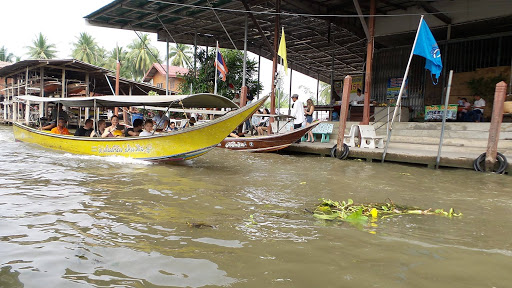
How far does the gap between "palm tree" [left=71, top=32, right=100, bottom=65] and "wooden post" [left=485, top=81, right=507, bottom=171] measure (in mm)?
46058

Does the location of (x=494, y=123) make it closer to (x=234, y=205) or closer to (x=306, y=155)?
(x=306, y=155)

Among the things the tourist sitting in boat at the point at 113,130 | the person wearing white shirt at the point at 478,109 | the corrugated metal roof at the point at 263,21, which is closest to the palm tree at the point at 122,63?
the corrugated metal roof at the point at 263,21

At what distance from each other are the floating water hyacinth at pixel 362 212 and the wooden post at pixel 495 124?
13.3ft

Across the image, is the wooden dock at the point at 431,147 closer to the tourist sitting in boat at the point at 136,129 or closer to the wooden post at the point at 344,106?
the wooden post at the point at 344,106

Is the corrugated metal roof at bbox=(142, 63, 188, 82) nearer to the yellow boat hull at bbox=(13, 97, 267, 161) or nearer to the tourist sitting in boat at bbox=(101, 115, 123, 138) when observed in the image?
the tourist sitting in boat at bbox=(101, 115, 123, 138)

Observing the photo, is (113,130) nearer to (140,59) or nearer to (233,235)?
(233,235)

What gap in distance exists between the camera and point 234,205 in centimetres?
421

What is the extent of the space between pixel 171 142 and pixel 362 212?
472cm

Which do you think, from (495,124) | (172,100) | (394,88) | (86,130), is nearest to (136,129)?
(86,130)

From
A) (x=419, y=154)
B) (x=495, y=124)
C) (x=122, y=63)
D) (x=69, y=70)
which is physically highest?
(x=122, y=63)

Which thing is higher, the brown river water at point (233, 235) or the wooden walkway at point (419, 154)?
the wooden walkway at point (419, 154)

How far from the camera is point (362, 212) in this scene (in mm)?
3926

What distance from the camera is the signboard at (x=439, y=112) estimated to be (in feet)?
36.1

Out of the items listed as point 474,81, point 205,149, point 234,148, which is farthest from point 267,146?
point 474,81
